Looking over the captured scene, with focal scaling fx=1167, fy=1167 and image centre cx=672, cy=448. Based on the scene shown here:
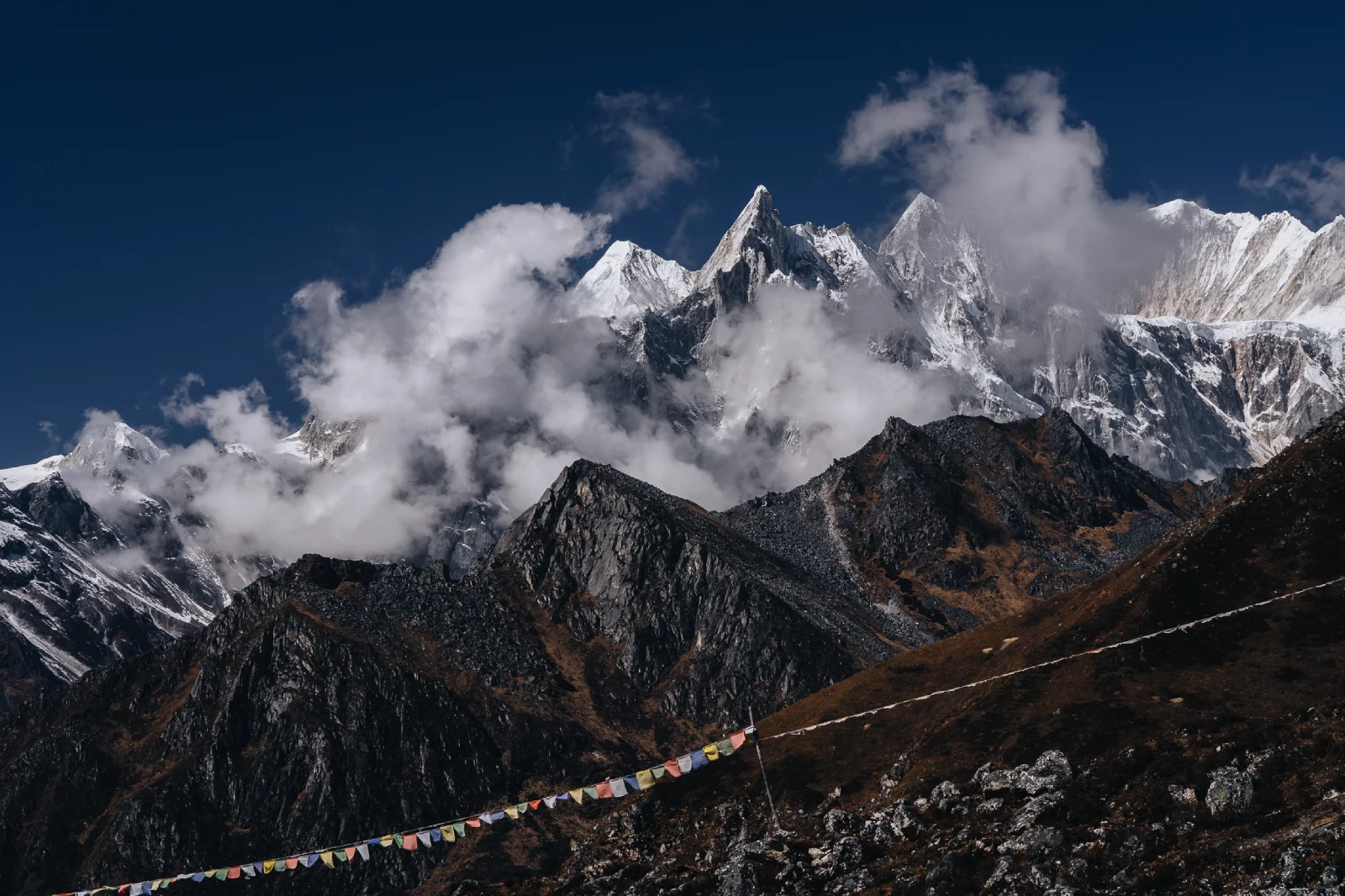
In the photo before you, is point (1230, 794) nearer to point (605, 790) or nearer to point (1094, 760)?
point (1094, 760)

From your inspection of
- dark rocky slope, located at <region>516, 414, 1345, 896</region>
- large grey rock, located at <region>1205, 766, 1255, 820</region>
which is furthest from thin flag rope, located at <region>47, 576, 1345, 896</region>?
large grey rock, located at <region>1205, 766, 1255, 820</region>

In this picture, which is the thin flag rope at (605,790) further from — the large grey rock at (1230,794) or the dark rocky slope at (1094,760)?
the large grey rock at (1230,794)

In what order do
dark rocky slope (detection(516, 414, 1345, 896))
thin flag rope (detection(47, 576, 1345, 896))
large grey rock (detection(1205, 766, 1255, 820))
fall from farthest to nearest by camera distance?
1. thin flag rope (detection(47, 576, 1345, 896))
2. large grey rock (detection(1205, 766, 1255, 820))
3. dark rocky slope (detection(516, 414, 1345, 896))

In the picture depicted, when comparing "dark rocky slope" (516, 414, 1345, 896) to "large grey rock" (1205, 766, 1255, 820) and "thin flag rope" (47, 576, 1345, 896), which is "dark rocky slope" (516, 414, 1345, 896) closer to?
"large grey rock" (1205, 766, 1255, 820)

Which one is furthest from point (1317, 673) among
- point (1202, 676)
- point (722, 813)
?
point (722, 813)

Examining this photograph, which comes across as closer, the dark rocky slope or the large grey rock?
the dark rocky slope

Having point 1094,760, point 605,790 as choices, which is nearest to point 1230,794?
point 1094,760

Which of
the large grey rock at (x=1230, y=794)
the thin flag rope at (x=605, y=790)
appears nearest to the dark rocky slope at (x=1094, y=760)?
the large grey rock at (x=1230, y=794)

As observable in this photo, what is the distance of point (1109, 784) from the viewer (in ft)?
253

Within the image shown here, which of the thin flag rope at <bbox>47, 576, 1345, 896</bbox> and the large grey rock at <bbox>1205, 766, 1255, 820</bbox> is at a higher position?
the thin flag rope at <bbox>47, 576, 1345, 896</bbox>

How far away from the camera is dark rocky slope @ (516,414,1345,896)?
6569cm

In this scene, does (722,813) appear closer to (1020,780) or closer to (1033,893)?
(1020,780)

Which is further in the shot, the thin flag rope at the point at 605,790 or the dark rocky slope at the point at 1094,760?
the thin flag rope at the point at 605,790

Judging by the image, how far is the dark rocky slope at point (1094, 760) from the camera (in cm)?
6569
